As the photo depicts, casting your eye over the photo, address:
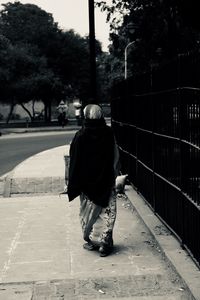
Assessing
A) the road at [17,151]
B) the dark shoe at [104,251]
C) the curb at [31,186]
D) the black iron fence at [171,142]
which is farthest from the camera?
the road at [17,151]

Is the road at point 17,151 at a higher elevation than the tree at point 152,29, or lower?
lower

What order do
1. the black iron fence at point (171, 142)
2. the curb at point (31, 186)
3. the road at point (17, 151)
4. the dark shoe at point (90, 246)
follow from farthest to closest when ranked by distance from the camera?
the road at point (17, 151) → the curb at point (31, 186) → the dark shoe at point (90, 246) → the black iron fence at point (171, 142)

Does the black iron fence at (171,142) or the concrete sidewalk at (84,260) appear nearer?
the concrete sidewalk at (84,260)

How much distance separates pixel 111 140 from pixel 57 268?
1.53 m

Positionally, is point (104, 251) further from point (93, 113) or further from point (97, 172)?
point (93, 113)

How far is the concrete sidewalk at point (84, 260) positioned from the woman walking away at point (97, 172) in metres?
0.31

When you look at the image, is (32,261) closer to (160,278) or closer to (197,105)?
(160,278)

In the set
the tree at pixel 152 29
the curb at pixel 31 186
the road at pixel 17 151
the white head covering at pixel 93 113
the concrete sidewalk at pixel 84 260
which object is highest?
the tree at pixel 152 29

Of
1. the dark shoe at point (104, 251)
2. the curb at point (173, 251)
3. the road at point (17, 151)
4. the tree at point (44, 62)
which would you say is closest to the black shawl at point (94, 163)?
the dark shoe at point (104, 251)

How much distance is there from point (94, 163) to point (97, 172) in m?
0.10

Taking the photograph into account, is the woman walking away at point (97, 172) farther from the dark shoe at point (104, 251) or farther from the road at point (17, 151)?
the road at point (17, 151)

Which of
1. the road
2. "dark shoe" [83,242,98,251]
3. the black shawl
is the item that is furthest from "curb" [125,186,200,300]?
the road

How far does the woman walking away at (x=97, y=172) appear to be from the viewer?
6.95 meters

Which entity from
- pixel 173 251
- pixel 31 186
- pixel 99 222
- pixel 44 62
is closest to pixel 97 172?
pixel 99 222
